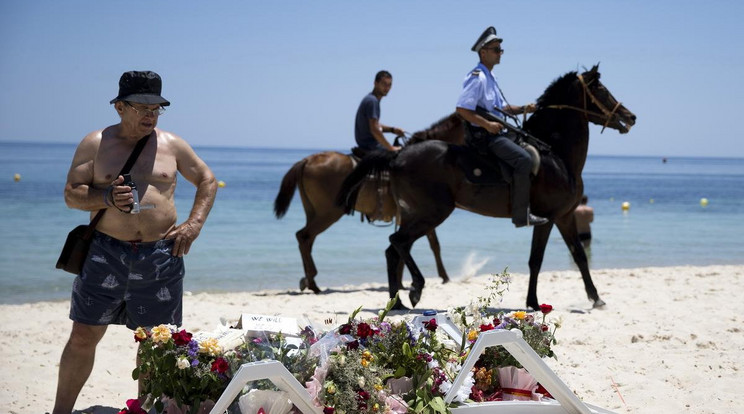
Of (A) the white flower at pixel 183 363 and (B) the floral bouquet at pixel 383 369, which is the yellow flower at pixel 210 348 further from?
(B) the floral bouquet at pixel 383 369

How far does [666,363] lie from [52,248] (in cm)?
1262

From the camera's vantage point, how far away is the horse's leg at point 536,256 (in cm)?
856

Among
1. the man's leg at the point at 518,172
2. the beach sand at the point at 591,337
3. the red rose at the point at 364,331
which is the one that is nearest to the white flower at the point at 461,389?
the red rose at the point at 364,331

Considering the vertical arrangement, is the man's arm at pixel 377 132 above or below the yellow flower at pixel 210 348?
above

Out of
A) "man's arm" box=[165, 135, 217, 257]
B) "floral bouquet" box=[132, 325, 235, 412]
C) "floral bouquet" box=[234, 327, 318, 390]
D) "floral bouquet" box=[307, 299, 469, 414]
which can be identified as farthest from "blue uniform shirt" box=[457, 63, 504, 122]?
"floral bouquet" box=[132, 325, 235, 412]

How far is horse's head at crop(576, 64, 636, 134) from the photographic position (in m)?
8.61

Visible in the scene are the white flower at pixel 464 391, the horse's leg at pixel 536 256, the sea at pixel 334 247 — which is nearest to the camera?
the white flower at pixel 464 391

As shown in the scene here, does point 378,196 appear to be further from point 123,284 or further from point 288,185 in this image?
point 123,284

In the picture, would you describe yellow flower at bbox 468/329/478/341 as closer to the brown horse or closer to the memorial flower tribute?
the memorial flower tribute

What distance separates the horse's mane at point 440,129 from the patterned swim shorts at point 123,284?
5723mm

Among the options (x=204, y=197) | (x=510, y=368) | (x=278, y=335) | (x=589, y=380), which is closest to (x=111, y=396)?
(x=204, y=197)

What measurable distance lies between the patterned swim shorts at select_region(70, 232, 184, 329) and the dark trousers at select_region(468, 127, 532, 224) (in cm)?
456

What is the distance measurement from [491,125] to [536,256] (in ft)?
5.51

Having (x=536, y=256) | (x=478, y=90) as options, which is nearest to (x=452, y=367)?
(x=478, y=90)
